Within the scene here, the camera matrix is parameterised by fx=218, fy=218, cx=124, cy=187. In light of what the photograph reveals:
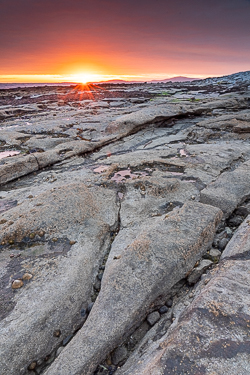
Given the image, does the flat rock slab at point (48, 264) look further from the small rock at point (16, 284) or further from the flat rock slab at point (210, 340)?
the flat rock slab at point (210, 340)

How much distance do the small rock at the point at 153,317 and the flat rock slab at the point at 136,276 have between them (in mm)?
42

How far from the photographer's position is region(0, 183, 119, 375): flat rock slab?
1777mm

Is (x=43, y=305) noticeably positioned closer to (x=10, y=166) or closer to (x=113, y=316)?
(x=113, y=316)

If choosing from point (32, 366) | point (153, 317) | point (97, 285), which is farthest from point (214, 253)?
point (32, 366)

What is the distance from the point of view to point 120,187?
3908mm

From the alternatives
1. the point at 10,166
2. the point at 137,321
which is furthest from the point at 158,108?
the point at 137,321

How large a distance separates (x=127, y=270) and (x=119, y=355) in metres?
0.67

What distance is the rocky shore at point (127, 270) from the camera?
1.53 meters

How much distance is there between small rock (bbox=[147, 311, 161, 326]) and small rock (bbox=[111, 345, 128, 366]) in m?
0.30

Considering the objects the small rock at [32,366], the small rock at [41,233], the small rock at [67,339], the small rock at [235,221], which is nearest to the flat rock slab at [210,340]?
the small rock at [67,339]

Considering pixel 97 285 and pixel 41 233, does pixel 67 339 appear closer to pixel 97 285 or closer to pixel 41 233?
pixel 97 285

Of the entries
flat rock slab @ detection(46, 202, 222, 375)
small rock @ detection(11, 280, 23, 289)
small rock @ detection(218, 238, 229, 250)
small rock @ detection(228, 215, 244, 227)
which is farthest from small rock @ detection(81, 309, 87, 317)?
small rock @ detection(228, 215, 244, 227)

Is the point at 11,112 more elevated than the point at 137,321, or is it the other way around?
the point at 11,112

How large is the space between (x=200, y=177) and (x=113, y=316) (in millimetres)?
3044
